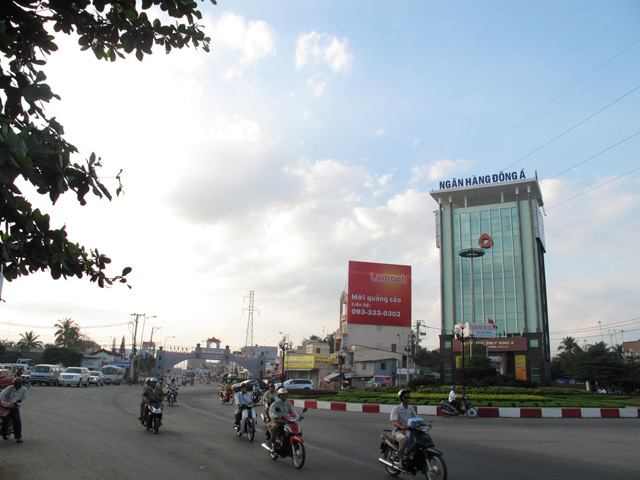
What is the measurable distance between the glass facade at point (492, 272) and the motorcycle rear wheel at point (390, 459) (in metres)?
55.8

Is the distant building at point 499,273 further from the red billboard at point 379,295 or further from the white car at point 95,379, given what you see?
the white car at point 95,379

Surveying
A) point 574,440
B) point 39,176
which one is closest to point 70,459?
point 39,176

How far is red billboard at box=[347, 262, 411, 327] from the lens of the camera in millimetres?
64875

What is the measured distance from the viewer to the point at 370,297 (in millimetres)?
65500

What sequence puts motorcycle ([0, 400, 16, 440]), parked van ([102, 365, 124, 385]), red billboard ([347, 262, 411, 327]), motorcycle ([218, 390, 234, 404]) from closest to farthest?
1. motorcycle ([0, 400, 16, 440])
2. motorcycle ([218, 390, 234, 404])
3. parked van ([102, 365, 124, 385])
4. red billboard ([347, 262, 411, 327])

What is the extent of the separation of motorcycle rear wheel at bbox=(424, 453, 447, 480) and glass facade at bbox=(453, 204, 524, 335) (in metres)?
56.7

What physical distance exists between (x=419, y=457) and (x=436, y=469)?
412mm

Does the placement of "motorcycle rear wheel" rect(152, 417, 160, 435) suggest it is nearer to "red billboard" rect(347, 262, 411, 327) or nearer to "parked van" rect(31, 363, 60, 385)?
"parked van" rect(31, 363, 60, 385)

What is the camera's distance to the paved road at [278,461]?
786 cm

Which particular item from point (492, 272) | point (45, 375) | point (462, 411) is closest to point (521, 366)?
point (492, 272)

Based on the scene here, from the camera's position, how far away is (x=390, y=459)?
8031mm

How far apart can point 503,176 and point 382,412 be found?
168 ft

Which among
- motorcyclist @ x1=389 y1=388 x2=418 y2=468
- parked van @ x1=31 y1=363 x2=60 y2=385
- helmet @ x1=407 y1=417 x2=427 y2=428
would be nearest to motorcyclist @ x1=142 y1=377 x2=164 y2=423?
motorcyclist @ x1=389 y1=388 x2=418 y2=468

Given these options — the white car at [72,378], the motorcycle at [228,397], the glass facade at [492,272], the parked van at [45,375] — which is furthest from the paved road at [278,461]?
the glass facade at [492,272]
